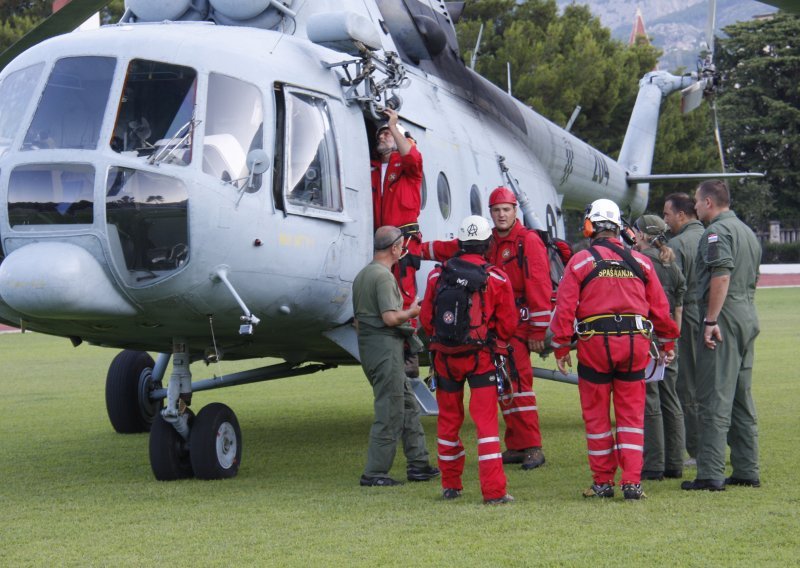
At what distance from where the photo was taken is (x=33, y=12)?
1540 inches

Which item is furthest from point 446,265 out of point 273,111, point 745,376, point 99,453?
point 99,453

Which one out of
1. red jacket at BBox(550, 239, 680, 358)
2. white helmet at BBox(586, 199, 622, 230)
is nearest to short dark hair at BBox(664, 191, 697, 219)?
white helmet at BBox(586, 199, 622, 230)

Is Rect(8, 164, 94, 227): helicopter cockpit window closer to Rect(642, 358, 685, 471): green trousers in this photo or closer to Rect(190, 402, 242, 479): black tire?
Rect(190, 402, 242, 479): black tire

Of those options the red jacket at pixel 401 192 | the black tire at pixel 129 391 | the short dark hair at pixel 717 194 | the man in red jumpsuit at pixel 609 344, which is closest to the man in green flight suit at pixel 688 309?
the short dark hair at pixel 717 194

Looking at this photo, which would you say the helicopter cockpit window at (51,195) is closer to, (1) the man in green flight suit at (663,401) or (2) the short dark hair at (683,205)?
(1) the man in green flight suit at (663,401)

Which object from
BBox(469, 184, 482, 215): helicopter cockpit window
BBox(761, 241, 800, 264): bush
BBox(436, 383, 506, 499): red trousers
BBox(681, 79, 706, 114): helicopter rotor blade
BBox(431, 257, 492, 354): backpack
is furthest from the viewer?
BBox(761, 241, 800, 264): bush

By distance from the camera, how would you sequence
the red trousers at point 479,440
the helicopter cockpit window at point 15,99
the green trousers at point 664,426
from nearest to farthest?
1. the red trousers at point 479,440
2. the helicopter cockpit window at point 15,99
3. the green trousers at point 664,426

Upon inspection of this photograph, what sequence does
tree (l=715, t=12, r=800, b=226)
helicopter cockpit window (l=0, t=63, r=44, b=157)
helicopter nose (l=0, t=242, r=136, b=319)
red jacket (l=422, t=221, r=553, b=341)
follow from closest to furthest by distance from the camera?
helicopter nose (l=0, t=242, r=136, b=319), helicopter cockpit window (l=0, t=63, r=44, b=157), red jacket (l=422, t=221, r=553, b=341), tree (l=715, t=12, r=800, b=226)

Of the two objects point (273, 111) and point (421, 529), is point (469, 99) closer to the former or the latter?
point (273, 111)

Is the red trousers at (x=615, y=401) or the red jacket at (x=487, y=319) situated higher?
the red jacket at (x=487, y=319)

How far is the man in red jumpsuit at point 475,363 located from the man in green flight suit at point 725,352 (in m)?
1.32

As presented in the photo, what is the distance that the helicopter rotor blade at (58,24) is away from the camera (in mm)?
8586

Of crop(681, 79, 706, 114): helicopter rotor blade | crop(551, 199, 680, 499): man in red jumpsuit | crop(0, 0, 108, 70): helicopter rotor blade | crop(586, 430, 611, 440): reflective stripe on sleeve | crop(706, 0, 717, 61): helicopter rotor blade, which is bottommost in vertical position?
crop(586, 430, 611, 440): reflective stripe on sleeve

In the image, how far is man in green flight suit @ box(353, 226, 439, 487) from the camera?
7836mm
